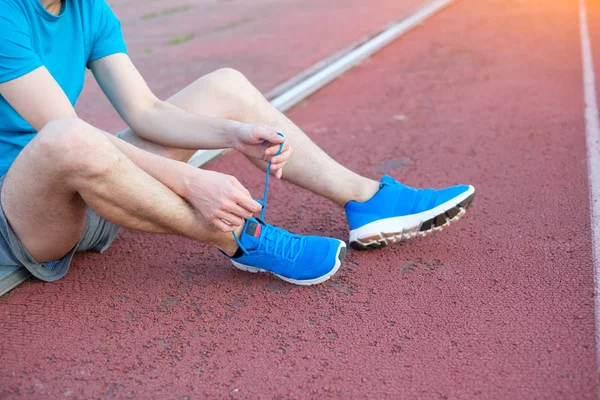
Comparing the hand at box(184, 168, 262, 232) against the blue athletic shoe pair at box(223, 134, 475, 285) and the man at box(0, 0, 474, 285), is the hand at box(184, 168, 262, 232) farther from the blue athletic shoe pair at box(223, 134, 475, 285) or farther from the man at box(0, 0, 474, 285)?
the blue athletic shoe pair at box(223, 134, 475, 285)

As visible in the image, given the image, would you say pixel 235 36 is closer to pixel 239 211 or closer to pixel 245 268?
pixel 245 268

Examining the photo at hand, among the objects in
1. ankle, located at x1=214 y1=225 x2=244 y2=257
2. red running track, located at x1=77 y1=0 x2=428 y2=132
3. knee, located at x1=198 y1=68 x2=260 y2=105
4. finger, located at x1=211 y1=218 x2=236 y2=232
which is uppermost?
knee, located at x1=198 y1=68 x2=260 y2=105

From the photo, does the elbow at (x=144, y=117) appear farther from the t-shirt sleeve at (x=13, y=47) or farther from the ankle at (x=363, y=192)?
the ankle at (x=363, y=192)

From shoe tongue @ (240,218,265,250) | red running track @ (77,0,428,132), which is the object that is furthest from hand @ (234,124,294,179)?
red running track @ (77,0,428,132)

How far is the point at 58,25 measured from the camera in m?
2.50

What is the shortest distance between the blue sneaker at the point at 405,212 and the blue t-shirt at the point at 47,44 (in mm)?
1271

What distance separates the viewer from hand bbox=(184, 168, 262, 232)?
2.22 metres

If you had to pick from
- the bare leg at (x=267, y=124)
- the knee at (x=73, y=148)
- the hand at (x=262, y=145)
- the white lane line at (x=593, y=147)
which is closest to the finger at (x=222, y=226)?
the hand at (x=262, y=145)

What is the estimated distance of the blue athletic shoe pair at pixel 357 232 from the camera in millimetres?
2494

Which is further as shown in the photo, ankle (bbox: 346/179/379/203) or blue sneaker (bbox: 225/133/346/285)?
ankle (bbox: 346/179/379/203)

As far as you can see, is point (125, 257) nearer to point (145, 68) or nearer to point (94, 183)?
point (94, 183)

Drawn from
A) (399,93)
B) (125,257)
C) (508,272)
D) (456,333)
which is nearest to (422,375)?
(456,333)

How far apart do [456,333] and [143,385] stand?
42.7 inches

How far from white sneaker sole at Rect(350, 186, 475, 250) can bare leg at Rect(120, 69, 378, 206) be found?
5.8 inches
